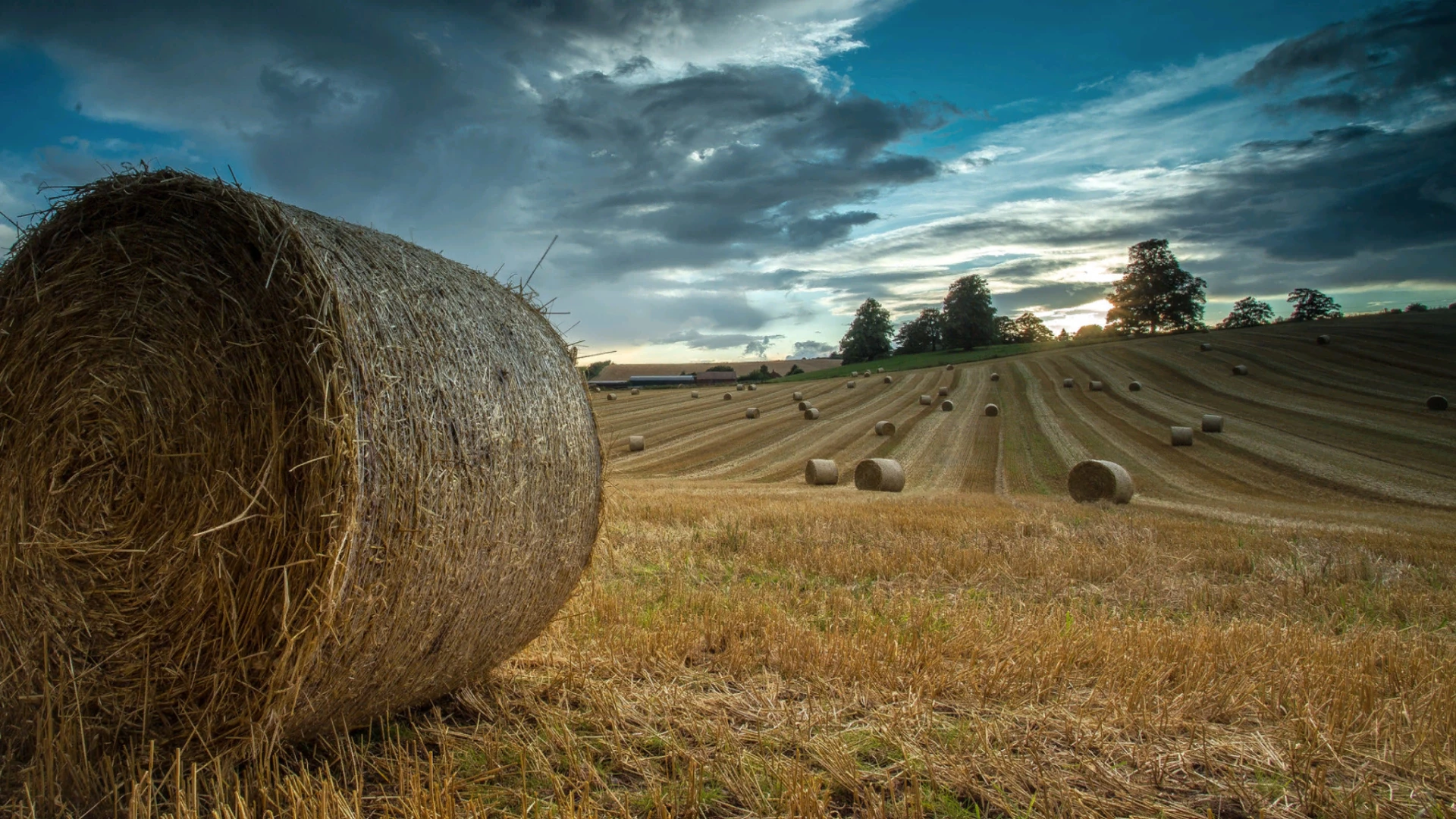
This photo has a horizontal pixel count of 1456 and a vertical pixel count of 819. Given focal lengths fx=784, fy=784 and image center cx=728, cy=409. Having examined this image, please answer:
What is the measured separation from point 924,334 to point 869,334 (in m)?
6.14

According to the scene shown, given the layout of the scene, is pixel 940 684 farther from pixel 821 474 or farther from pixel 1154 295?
pixel 1154 295

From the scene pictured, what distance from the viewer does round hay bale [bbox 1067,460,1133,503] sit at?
1501 centimetres

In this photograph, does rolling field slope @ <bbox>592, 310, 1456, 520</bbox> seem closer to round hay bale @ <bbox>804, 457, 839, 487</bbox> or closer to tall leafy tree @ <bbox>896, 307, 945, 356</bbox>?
round hay bale @ <bbox>804, 457, 839, 487</bbox>

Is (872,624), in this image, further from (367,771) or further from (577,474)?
(367,771)

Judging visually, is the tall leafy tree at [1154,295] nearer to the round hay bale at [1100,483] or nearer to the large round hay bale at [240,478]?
the round hay bale at [1100,483]

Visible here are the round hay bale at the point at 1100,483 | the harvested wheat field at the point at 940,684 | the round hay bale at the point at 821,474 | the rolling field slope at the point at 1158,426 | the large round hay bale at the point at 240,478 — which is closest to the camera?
the harvested wheat field at the point at 940,684

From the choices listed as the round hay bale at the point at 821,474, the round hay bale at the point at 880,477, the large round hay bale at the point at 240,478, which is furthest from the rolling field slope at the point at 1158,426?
the large round hay bale at the point at 240,478

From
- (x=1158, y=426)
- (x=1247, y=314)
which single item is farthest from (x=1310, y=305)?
(x=1158, y=426)

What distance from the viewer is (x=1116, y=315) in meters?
80.8

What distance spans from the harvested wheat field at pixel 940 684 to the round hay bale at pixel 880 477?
206 inches

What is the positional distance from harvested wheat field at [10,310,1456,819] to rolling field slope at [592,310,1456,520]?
237cm

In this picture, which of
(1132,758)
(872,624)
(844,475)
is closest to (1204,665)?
(1132,758)

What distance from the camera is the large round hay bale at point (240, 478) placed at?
10.5ft

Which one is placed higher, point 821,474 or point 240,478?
point 240,478
